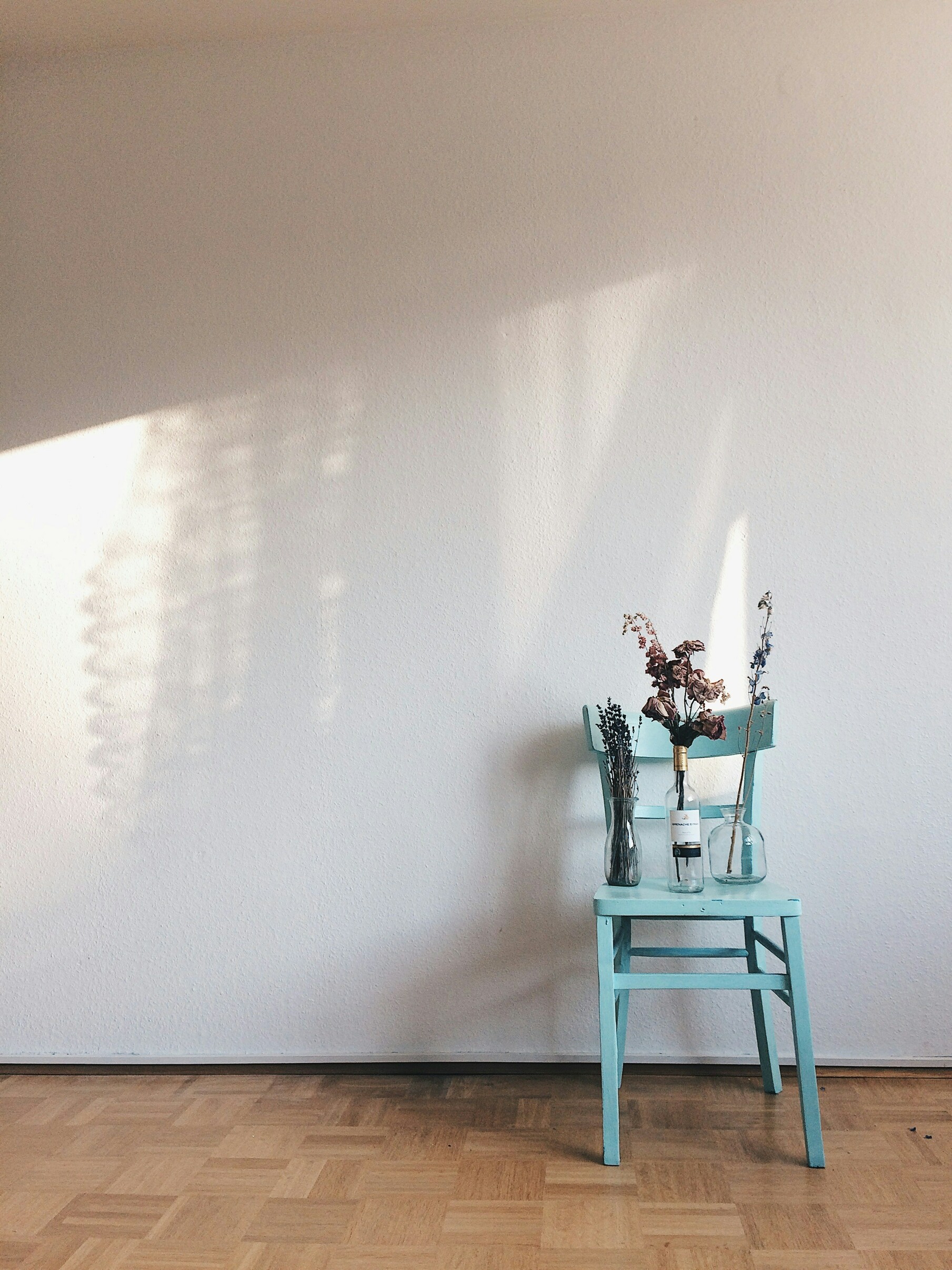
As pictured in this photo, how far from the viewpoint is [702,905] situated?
67.0 inches

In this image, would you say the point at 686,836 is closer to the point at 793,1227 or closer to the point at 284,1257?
the point at 793,1227

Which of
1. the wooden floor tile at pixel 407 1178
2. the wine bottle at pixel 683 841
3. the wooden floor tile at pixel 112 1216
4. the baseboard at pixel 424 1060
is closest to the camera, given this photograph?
the wooden floor tile at pixel 112 1216

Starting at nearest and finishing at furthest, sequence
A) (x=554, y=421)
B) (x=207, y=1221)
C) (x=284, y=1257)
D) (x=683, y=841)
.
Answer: (x=284, y=1257), (x=207, y=1221), (x=683, y=841), (x=554, y=421)

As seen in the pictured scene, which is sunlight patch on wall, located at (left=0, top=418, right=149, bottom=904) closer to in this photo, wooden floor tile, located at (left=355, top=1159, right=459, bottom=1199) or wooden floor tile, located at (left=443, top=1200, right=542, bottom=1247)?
wooden floor tile, located at (left=355, top=1159, right=459, bottom=1199)

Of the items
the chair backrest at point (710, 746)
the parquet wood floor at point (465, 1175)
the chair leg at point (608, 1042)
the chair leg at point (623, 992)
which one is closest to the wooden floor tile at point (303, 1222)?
the parquet wood floor at point (465, 1175)

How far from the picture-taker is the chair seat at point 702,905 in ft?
5.55

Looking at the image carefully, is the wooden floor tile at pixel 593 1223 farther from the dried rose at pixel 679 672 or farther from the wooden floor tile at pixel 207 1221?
the dried rose at pixel 679 672

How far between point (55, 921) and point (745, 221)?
89.0 inches

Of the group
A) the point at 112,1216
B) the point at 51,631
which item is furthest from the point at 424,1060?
the point at 51,631

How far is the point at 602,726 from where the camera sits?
205cm

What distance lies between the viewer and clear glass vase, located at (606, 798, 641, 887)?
190 cm

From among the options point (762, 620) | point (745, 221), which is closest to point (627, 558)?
point (762, 620)

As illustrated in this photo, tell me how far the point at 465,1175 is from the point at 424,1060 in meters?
0.52

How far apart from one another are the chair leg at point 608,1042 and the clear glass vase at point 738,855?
287 millimetres
